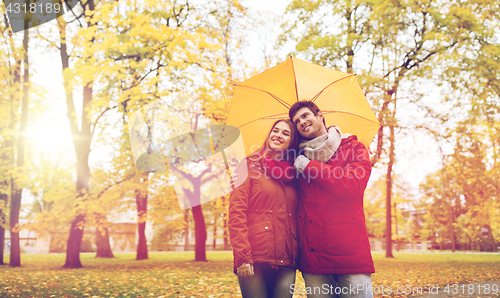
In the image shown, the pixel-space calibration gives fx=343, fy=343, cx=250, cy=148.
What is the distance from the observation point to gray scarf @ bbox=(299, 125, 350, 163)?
272 centimetres

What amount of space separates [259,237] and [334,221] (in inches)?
23.2

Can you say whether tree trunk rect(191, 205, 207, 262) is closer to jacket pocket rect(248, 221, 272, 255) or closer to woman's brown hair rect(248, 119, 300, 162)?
woman's brown hair rect(248, 119, 300, 162)

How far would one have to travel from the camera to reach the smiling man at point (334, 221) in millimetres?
2553

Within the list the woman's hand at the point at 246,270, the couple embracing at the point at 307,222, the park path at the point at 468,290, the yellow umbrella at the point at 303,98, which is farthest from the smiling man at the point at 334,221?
the park path at the point at 468,290

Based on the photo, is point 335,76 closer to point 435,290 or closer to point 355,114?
point 355,114

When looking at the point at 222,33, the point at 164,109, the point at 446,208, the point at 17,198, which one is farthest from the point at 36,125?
the point at 446,208

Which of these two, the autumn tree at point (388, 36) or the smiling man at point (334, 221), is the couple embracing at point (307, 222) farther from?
the autumn tree at point (388, 36)

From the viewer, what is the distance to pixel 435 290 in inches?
301

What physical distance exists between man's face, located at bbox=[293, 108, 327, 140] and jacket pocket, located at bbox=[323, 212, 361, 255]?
2.26 feet
